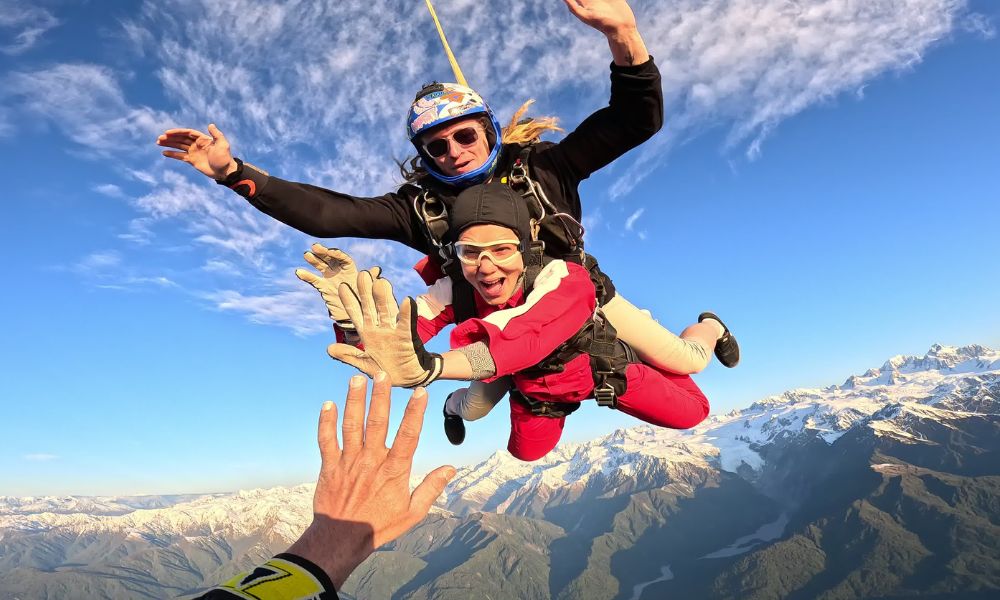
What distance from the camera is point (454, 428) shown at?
7605 millimetres

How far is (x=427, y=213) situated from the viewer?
16.5 ft

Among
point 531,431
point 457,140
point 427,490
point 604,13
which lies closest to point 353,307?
point 427,490

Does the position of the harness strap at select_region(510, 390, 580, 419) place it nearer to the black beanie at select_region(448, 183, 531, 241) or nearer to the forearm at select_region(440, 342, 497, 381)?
the black beanie at select_region(448, 183, 531, 241)

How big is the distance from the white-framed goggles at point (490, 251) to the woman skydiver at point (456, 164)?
615 mm

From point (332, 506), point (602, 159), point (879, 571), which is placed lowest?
point (879, 571)

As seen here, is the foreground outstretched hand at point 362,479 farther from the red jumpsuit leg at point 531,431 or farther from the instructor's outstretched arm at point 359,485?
the red jumpsuit leg at point 531,431

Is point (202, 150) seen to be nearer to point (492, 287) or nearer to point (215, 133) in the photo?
point (215, 133)

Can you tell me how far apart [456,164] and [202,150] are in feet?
6.78

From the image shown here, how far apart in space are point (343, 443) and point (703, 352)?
500 centimetres

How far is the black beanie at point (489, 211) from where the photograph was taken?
438 centimetres

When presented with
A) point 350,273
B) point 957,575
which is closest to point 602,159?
point 350,273

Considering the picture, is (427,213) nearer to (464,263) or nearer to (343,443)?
(464,263)

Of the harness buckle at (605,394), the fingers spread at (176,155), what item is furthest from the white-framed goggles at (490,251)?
the fingers spread at (176,155)

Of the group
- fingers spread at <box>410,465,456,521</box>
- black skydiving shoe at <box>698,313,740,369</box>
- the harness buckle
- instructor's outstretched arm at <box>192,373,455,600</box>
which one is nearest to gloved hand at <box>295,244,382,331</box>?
instructor's outstretched arm at <box>192,373,455,600</box>
